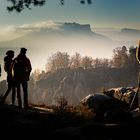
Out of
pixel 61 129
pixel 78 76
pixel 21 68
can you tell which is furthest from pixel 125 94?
pixel 78 76

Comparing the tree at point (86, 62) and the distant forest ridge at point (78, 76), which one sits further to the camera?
the tree at point (86, 62)

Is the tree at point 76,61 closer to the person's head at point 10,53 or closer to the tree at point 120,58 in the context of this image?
the tree at point 120,58

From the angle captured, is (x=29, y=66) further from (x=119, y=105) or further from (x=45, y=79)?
(x=45, y=79)

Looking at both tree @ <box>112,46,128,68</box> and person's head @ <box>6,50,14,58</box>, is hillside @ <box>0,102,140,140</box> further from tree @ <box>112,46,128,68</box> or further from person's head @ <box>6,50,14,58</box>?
tree @ <box>112,46,128,68</box>

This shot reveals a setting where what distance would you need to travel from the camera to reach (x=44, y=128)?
1020cm

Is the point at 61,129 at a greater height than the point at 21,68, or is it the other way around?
the point at 21,68

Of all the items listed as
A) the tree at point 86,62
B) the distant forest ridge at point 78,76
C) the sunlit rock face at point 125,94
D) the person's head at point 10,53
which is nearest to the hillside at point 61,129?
the person's head at point 10,53

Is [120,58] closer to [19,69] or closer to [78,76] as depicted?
[78,76]

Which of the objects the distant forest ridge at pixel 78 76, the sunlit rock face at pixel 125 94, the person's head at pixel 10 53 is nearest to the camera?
the person's head at pixel 10 53

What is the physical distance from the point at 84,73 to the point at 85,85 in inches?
284

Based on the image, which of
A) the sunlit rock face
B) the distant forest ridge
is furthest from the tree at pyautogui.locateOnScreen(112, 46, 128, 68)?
the sunlit rock face

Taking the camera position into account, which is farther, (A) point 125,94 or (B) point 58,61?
(B) point 58,61

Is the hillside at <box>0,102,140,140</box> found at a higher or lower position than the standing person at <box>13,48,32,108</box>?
lower

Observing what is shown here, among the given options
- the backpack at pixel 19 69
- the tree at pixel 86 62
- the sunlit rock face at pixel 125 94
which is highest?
the tree at pixel 86 62
